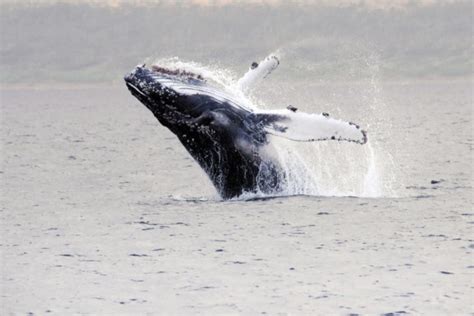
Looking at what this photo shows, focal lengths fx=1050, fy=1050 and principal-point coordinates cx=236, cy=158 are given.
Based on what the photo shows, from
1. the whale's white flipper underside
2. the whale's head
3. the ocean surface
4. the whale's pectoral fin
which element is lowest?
the ocean surface

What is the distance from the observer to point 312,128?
72.8 feet

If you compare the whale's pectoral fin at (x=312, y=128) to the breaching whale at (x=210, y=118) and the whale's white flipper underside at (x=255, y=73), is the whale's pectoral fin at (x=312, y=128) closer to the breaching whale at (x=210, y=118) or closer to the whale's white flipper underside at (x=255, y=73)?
the breaching whale at (x=210, y=118)

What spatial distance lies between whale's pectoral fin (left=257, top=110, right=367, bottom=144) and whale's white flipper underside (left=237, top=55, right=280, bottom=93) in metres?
2.58

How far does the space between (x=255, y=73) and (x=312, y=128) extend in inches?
144

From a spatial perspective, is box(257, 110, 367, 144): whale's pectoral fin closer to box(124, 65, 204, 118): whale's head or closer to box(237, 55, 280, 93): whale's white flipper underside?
box(124, 65, 204, 118): whale's head

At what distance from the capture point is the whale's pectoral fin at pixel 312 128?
2197cm

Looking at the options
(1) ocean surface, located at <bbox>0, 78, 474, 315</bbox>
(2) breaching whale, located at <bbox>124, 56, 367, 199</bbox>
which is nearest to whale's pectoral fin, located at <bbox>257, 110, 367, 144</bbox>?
(2) breaching whale, located at <bbox>124, 56, 367, 199</bbox>

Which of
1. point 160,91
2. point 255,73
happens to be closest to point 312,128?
point 160,91

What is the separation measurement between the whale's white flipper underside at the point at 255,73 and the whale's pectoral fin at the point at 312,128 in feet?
8.46

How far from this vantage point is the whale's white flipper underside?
82.3 feet

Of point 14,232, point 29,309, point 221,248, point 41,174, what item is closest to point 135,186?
point 41,174

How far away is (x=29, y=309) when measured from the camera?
55.5 feet

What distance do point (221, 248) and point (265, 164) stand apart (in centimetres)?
349

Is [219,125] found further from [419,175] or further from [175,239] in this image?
[419,175]
